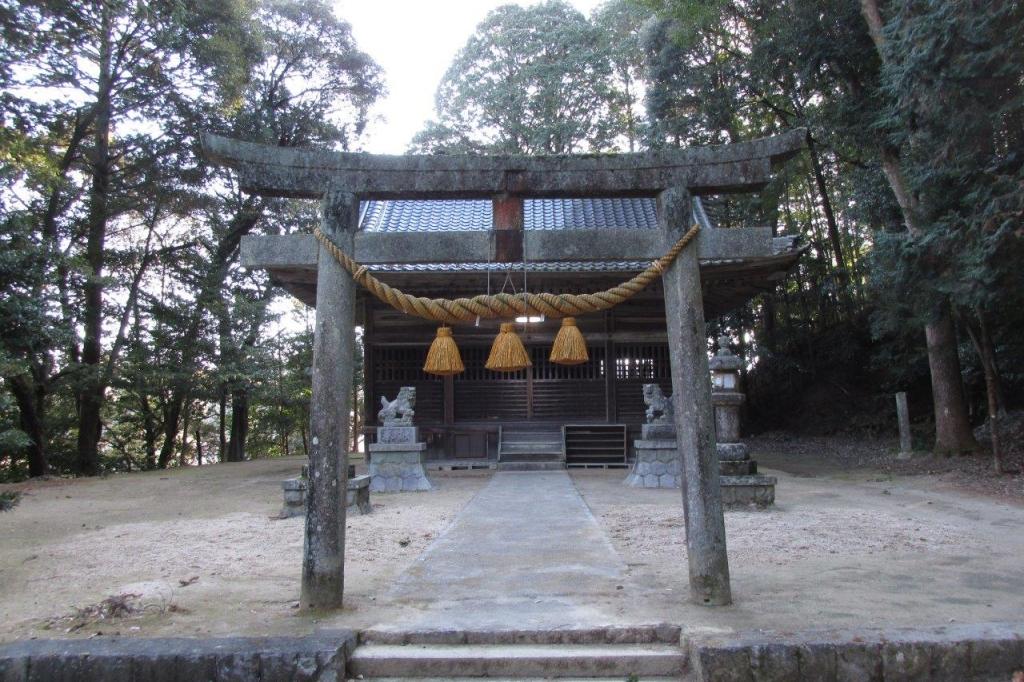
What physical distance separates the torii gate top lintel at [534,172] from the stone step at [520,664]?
9.55ft

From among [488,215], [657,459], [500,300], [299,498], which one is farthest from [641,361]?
[500,300]

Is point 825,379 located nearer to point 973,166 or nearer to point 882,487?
point 882,487

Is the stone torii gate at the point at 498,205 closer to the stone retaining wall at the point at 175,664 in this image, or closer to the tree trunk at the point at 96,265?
the stone retaining wall at the point at 175,664

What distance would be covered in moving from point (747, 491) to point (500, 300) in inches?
209

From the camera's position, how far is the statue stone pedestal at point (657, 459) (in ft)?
33.7

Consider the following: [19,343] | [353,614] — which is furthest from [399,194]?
[19,343]

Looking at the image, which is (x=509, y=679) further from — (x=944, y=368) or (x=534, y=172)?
(x=944, y=368)

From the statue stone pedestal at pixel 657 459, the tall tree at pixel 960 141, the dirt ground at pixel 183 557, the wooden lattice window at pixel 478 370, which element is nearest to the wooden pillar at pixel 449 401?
the wooden lattice window at pixel 478 370

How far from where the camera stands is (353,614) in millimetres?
3795

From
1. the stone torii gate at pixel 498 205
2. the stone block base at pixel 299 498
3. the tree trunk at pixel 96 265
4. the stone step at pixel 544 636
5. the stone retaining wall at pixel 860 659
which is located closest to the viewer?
the stone retaining wall at pixel 860 659

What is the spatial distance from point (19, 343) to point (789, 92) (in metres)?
17.8

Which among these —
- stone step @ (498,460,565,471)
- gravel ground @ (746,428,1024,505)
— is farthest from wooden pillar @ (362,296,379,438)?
gravel ground @ (746,428,1024,505)

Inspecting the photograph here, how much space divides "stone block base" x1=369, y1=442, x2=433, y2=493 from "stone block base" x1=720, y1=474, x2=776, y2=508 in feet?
16.0

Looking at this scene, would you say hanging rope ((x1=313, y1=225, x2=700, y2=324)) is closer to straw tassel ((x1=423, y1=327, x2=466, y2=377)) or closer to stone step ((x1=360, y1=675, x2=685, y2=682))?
straw tassel ((x1=423, y1=327, x2=466, y2=377))
